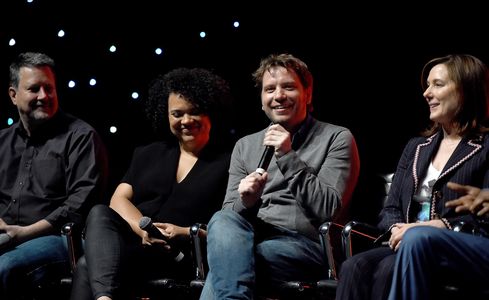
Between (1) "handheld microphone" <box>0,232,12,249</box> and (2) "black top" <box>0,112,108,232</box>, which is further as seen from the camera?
(2) "black top" <box>0,112,108,232</box>

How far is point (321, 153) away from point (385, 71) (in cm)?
56

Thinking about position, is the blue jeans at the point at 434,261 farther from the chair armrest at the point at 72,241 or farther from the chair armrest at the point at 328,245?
the chair armrest at the point at 72,241

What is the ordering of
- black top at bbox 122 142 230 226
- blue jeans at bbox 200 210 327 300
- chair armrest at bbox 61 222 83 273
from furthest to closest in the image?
black top at bbox 122 142 230 226 < chair armrest at bbox 61 222 83 273 < blue jeans at bbox 200 210 327 300

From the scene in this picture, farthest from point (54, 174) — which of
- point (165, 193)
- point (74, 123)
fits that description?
point (165, 193)

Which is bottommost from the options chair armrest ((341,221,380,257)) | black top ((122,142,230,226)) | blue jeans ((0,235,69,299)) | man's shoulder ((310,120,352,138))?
blue jeans ((0,235,69,299))

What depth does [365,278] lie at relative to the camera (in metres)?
2.61

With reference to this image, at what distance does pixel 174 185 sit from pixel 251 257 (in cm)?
85

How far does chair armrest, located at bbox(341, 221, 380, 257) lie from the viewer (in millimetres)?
2797

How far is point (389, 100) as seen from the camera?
3.46 meters

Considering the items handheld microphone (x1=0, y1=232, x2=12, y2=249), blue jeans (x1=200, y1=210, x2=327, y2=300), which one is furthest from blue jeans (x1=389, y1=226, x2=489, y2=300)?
handheld microphone (x1=0, y1=232, x2=12, y2=249)

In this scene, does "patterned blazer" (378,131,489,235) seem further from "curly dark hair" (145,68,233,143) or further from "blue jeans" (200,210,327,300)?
"curly dark hair" (145,68,233,143)

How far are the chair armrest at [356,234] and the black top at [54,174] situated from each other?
4.60 ft

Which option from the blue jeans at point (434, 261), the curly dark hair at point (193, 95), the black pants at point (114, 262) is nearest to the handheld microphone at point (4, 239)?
the black pants at point (114, 262)

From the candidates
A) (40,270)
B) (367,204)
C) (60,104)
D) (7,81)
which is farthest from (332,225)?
(7,81)
